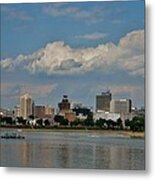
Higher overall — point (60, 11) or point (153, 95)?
point (60, 11)

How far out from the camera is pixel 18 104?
225cm

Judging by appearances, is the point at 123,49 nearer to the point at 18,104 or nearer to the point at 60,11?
the point at 60,11

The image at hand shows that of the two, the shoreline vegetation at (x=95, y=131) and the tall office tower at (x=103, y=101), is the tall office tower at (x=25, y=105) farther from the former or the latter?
the tall office tower at (x=103, y=101)

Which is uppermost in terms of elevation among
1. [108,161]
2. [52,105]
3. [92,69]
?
[92,69]

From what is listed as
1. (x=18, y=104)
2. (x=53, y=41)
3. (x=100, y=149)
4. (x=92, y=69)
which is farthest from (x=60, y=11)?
(x=100, y=149)

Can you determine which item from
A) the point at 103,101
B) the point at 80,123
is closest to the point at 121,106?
the point at 103,101

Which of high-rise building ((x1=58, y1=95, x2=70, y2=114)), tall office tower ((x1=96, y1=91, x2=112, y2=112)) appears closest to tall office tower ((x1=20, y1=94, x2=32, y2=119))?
high-rise building ((x1=58, y1=95, x2=70, y2=114))

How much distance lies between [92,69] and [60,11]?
0.28 m

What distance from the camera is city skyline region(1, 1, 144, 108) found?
2.18 m

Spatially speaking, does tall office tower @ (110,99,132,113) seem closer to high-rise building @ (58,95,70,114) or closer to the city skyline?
the city skyline

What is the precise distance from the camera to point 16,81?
227 centimetres

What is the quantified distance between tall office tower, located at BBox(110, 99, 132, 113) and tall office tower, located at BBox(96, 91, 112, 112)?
2cm

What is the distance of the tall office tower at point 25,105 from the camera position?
7.35 ft

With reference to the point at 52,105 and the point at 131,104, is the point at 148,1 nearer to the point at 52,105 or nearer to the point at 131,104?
Result: the point at 131,104
